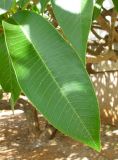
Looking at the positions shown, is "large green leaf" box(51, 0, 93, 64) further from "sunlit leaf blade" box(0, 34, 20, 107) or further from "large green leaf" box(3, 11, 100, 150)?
"sunlit leaf blade" box(0, 34, 20, 107)

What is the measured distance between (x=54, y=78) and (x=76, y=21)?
0.22 feet

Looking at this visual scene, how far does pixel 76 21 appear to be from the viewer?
41 centimetres

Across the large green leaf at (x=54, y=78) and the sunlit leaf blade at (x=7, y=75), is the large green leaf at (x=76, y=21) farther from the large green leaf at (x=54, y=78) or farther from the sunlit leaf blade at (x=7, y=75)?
the sunlit leaf blade at (x=7, y=75)

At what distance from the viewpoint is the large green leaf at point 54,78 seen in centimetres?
40

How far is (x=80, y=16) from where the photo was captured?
16.2 inches

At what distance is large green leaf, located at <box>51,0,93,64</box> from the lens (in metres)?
0.41

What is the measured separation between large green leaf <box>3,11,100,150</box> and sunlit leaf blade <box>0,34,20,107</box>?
0.06m

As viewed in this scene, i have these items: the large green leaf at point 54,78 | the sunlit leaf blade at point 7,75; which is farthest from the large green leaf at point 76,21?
the sunlit leaf blade at point 7,75

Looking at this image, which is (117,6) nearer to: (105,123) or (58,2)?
(58,2)

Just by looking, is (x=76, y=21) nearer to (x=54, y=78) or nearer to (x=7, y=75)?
(x=54, y=78)

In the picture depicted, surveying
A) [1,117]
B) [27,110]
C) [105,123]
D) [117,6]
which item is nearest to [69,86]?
[117,6]

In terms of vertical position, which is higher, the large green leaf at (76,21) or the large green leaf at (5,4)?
the large green leaf at (5,4)

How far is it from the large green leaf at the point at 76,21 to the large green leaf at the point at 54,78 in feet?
0.06

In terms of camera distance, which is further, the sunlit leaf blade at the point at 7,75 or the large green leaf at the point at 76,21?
the sunlit leaf blade at the point at 7,75
